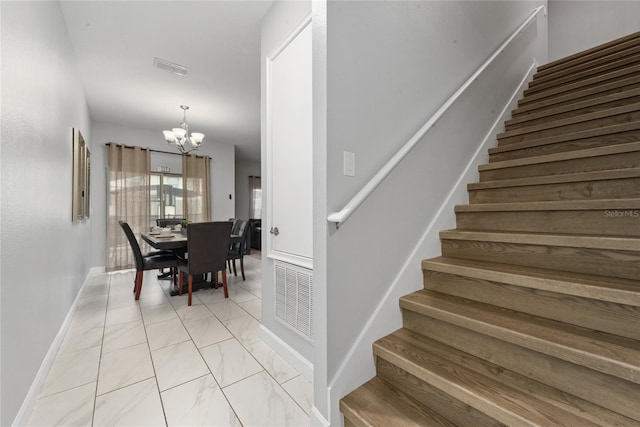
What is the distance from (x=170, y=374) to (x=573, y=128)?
3.48 meters

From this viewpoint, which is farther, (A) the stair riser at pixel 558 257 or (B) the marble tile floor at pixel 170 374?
(B) the marble tile floor at pixel 170 374

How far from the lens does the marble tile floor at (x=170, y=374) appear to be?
1413mm

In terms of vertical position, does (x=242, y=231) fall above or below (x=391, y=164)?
below

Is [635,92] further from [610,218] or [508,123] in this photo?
[610,218]

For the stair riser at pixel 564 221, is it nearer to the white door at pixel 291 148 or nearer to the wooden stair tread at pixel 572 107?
the white door at pixel 291 148

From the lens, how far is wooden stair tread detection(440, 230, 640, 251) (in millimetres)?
1128

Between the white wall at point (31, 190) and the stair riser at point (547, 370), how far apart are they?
6.81 ft

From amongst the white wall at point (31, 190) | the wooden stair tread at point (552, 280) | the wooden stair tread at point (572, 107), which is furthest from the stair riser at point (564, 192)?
the white wall at point (31, 190)

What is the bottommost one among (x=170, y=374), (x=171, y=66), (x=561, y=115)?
(x=170, y=374)

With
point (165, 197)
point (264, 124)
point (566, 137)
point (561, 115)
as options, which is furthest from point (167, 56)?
point (561, 115)

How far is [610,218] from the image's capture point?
51.8 inches

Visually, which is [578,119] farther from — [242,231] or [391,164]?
[242,231]

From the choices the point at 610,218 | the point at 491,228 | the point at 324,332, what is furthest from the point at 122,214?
the point at 610,218

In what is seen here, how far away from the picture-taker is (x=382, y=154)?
4.77ft
